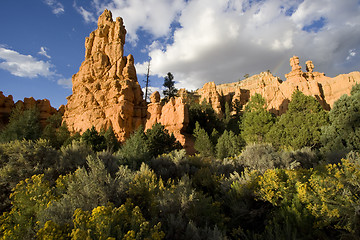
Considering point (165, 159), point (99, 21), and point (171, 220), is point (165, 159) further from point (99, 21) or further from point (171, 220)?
point (99, 21)

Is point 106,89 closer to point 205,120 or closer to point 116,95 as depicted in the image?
point 116,95

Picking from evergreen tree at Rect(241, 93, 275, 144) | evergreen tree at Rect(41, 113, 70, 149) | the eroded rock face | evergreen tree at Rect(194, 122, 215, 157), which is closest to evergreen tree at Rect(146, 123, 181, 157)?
evergreen tree at Rect(194, 122, 215, 157)

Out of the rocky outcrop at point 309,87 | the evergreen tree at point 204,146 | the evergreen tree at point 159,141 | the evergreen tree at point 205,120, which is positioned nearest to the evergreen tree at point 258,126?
the evergreen tree at point 204,146

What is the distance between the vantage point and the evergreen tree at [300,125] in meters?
17.4

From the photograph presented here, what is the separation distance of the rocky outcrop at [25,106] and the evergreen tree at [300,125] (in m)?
42.5

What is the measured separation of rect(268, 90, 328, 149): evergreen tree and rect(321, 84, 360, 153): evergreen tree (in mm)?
2029

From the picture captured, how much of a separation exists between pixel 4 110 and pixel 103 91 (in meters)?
21.4

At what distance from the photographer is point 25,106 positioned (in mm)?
37750

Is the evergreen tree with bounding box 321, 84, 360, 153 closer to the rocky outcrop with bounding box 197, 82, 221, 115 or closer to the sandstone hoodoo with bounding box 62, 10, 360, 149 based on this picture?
the sandstone hoodoo with bounding box 62, 10, 360, 149

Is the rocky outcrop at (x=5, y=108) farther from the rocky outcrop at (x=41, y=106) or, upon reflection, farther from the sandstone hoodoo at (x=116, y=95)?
the rocky outcrop at (x=41, y=106)

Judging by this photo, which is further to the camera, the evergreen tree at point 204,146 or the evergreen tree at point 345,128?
the evergreen tree at point 204,146

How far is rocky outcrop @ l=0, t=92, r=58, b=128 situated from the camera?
36188 millimetres

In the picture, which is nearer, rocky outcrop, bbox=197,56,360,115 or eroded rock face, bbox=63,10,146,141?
eroded rock face, bbox=63,10,146,141

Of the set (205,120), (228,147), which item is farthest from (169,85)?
(228,147)
